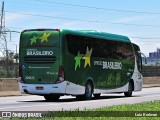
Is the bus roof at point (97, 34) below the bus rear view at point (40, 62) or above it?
above

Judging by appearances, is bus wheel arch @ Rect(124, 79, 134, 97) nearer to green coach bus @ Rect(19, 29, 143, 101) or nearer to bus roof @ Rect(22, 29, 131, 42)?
bus roof @ Rect(22, 29, 131, 42)

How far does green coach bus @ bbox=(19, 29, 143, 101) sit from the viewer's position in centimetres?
2234

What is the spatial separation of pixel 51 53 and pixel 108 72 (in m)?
5.57

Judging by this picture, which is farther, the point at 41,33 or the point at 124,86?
the point at 124,86

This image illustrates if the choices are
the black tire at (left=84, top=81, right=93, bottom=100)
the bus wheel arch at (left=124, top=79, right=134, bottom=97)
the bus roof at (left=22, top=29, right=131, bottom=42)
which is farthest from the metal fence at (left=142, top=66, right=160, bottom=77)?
the black tire at (left=84, top=81, right=93, bottom=100)

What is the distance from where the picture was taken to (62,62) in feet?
73.1

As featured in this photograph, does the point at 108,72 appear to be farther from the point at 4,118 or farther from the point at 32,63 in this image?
the point at 4,118

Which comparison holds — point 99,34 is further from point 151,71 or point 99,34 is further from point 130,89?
point 151,71

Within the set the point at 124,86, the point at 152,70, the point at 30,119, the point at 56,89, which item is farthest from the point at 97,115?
the point at 152,70

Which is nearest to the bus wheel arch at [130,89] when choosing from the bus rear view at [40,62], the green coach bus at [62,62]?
the green coach bus at [62,62]

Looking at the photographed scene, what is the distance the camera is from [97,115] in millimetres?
13180

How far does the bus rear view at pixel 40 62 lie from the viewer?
A: 2234 cm

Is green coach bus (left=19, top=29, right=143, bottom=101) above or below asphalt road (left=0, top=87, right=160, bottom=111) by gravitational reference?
above

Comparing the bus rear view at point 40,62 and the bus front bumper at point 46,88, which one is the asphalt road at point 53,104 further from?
the bus rear view at point 40,62
